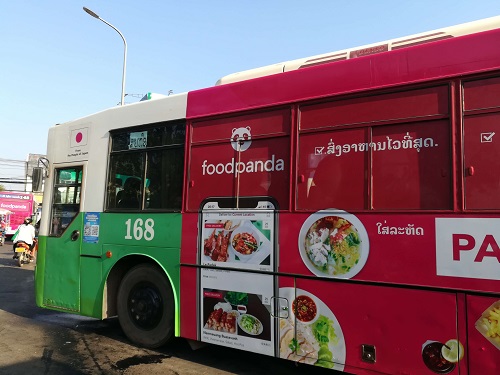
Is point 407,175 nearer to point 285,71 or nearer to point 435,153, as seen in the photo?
point 435,153

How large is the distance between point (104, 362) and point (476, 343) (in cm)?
398

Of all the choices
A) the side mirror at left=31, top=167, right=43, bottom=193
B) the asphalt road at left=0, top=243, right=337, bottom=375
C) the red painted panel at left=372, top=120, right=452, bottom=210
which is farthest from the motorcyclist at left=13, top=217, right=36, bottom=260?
the red painted panel at left=372, top=120, right=452, bottom=210

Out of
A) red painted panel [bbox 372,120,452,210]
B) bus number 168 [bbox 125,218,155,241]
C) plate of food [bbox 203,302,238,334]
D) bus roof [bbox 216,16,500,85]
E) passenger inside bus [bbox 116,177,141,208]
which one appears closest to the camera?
red painted panel [bbox 372,120,452,210]

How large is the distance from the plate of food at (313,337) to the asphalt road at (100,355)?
732mm

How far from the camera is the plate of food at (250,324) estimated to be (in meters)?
4.22

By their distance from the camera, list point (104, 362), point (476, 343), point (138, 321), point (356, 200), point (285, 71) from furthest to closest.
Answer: point (138, 321), point (104, 362), point (285, 71), point (356, 200), point (476, 343)

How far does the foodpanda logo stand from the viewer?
168 inches

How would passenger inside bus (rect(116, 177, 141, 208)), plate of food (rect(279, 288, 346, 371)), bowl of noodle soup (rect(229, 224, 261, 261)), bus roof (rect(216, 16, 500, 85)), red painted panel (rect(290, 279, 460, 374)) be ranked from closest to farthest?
1. red painted panel (rect(290, 279, 460, 374))
2. bus roof (rect(216, 16, 500, 85))
3. plate of food (rect(279, 288, 346, 371))
4. bowl of noodle soup (rect(229, 224, 261, 261))
5. passenger inside bus (rect(116, 177, 141, 208))

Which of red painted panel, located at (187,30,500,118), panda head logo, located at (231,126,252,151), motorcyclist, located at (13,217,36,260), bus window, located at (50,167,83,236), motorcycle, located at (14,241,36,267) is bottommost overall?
motorcycle, located at (14,241,36,267)

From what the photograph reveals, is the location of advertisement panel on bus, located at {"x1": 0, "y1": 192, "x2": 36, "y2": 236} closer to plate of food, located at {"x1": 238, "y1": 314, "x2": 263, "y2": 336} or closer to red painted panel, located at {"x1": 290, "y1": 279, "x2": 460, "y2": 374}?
plate of food, located at {"x1": 238, "y1": 314, "x2": 263, "y2": 336}

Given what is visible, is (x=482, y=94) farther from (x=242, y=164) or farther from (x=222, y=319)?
(x=222, y=319)

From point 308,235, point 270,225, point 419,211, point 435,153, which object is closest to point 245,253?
point 270,225

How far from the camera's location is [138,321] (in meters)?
5.40

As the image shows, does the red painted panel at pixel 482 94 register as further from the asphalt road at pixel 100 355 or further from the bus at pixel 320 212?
the asphalt road at pixel 100 355
